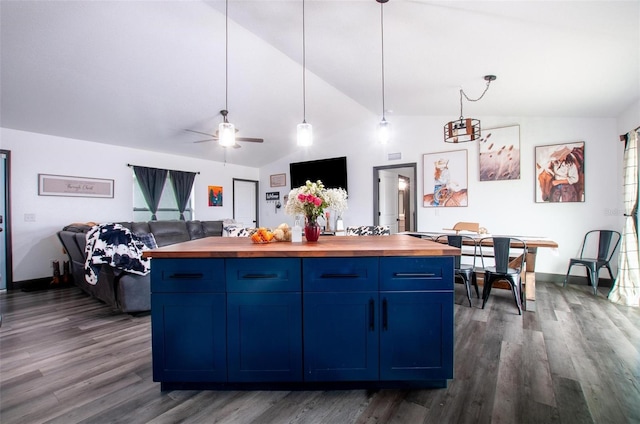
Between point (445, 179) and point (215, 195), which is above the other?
point (445, 179)

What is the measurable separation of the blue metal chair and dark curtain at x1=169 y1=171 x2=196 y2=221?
699 centimetres

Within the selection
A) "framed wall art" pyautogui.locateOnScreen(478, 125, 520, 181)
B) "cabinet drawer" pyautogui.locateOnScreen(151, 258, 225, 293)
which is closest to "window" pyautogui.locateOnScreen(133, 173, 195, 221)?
"cabinet drawer" pyautogui.locateOnScreen(151, 258, 225, 293)

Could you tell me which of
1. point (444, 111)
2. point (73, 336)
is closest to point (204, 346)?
point (73, 336)

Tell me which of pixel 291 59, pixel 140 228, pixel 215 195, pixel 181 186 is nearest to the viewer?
pixel 291 59

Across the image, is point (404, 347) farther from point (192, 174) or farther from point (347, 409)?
point (192, 174)

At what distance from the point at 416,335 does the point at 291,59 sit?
3547mm

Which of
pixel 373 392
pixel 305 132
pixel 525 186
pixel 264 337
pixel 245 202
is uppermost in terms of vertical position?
pixel 305 132

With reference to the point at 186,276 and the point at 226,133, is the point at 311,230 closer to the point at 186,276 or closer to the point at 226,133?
the point at 186,276

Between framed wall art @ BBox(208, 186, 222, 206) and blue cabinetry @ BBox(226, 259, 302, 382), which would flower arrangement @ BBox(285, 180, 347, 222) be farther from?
framed wall art @ BBox(208, 186, 222, 206)

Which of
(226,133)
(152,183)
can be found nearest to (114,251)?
(226,133)

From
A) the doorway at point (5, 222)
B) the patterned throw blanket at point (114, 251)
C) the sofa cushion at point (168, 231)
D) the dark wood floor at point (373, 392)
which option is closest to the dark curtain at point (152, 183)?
the sofa cushion at point (168, 231)

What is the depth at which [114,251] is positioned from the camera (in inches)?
121

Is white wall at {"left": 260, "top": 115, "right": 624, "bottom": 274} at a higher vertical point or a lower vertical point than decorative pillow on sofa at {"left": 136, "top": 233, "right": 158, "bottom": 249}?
higher

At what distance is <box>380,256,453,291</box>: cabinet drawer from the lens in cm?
176
